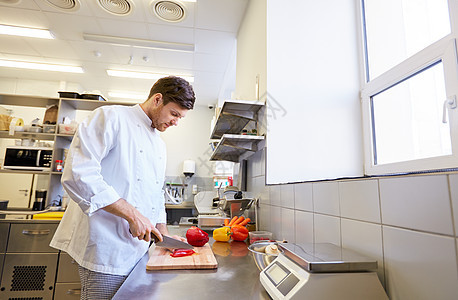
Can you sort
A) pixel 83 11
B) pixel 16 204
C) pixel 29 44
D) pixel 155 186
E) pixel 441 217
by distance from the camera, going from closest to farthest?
1. pixel 441 217
2. pixel 155 186
3. pixel 83 11
4. pixel 29 44
5. pixel 16 204

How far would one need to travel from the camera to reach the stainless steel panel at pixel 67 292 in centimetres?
202

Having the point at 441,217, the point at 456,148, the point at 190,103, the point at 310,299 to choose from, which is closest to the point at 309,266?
the point at 310,299

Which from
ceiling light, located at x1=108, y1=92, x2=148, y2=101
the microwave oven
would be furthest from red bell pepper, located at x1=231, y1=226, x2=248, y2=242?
ceiling light, located at x1=108, y1=92, x2=148, y2=101

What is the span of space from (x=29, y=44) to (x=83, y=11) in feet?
3.84

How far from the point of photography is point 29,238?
6.88 ft

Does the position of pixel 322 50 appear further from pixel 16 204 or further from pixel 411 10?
pixel 16 204

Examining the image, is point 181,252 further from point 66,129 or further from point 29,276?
point 66,129

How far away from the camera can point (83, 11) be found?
8.28 feet

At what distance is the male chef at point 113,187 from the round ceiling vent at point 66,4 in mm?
1915

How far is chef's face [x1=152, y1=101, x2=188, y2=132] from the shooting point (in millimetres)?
1201

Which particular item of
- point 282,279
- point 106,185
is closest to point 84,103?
point 106,185

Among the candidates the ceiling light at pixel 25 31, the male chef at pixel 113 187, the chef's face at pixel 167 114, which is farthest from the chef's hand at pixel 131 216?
the ceiling light at pixel 25 31

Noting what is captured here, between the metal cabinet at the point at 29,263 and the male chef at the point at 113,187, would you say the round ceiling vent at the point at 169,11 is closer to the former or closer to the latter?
the male chef at the point at 113,187

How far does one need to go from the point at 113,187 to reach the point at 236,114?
3.23ft
